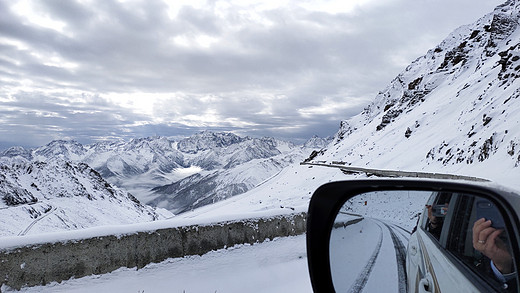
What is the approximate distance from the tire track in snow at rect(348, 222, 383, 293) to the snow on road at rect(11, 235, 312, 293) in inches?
116

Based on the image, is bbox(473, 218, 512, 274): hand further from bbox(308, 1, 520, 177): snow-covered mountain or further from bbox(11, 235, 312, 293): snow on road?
bbox(308, 1, 520, 177): snow-covered mountain

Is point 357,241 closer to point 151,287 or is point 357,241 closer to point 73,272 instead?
point 151,287

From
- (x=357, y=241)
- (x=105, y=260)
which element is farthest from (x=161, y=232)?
(x=357, y=241)

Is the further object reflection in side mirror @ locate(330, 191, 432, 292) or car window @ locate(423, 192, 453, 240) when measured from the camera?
reflection in side mirror @ locate(330, 191, 432, 292)

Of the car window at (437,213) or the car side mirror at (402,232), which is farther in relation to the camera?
the car window at (437,213)

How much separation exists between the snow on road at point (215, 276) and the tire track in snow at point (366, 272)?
116 inches

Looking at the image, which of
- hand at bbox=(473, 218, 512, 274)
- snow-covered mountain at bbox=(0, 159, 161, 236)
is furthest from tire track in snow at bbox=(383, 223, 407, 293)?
snow-covered mountain at bbox=(0, 159, 161, 236)

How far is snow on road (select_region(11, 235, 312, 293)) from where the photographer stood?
15.4 ft

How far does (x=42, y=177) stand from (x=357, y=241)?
5497 inches

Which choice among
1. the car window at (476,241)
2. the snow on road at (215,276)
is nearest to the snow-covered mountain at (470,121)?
the snow on road at (215,276)

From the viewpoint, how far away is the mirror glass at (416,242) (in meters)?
1.20

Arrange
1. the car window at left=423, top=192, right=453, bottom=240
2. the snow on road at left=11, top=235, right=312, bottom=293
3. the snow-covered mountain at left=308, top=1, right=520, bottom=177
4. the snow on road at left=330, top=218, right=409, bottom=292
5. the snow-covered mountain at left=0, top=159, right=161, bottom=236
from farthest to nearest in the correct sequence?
the snow-covered mountain at left=0, top=159, right=161, bottom=236, the snow-covered mountain at left=308, top=1, right=520, bottom=177, the snow on road at left=11, top=235, right=312, bottom=293, the snow on road at left=330, top=218, right=409, bottom=292, the car window at left=423, top=192, right=453, bottom=240

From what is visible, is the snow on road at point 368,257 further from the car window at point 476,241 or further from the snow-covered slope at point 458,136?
the snow-covered slope at point 458,136

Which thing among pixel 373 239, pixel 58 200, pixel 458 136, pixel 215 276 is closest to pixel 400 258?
pixel 373 239
